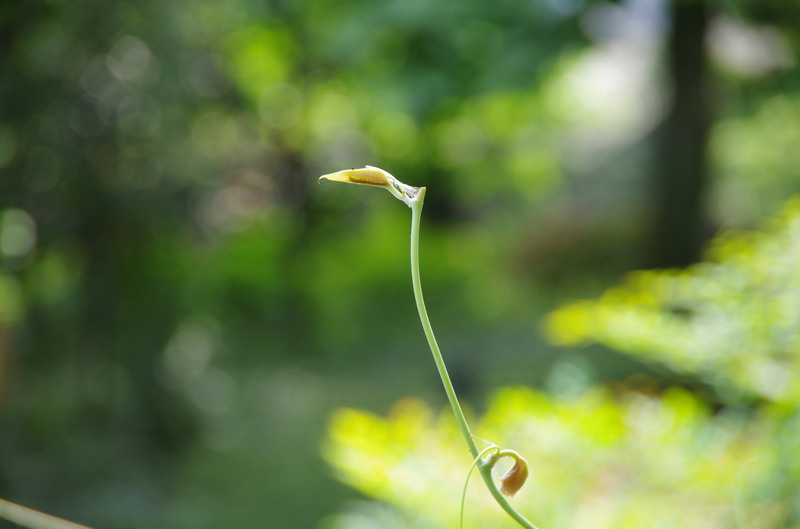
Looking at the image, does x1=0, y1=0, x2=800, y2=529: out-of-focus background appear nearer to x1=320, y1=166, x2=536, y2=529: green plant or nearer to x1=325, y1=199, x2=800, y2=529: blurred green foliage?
x1=325, y1=199, x2=800, y2=529: blurred green foliage

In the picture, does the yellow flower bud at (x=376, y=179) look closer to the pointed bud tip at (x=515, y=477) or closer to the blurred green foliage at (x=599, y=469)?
the pointed bud tip at (x=515, y=477)

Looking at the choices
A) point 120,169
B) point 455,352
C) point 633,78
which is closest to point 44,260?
point 120,169

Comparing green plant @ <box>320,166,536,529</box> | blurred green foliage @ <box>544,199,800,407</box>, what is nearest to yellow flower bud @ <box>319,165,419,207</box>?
green plant @ <box>320,166,536,529</box>

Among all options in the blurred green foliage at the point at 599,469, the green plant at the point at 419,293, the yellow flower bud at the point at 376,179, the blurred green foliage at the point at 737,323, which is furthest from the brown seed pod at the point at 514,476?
the blurred green foliage at the point at 737,323

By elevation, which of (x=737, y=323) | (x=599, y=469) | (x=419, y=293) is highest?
(x=419, y=293)

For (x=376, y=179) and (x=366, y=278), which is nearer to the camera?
(x=376, y=179)

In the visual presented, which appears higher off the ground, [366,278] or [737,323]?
[737,323]

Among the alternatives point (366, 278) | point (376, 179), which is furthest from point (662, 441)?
point (366, 278)

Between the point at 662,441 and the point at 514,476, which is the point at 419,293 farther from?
the point at 662,441

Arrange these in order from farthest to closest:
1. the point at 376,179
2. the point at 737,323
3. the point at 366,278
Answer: the point at 366,278 → the point at 737,323 → the point at 376,179
